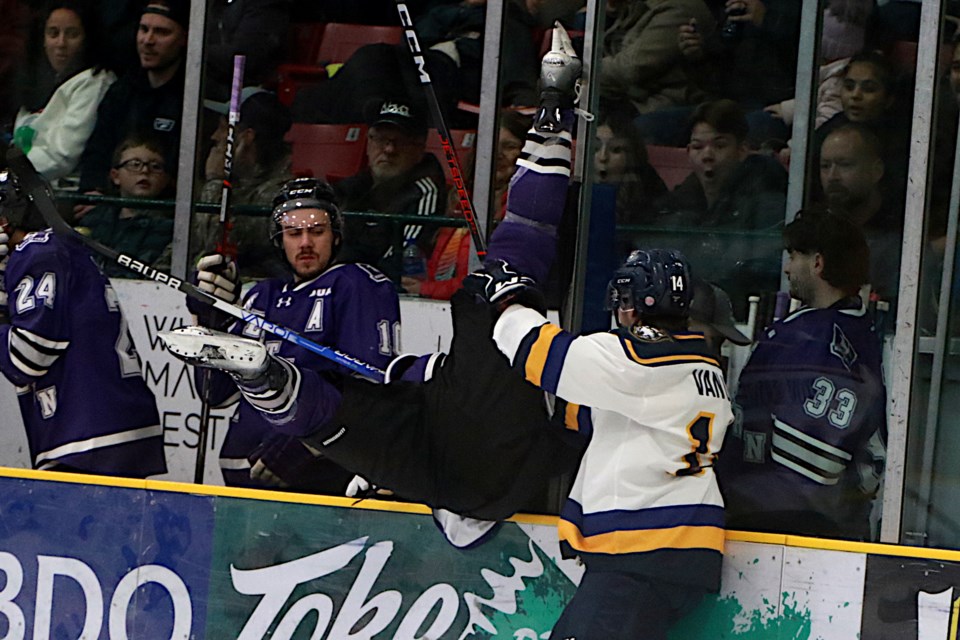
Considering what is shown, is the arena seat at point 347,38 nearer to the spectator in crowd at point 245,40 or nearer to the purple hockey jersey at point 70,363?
the spectator in crowd at point 245,40

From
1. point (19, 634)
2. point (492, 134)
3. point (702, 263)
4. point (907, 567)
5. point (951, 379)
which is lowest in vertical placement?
point (19, 634)

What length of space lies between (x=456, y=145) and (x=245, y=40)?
0.69m

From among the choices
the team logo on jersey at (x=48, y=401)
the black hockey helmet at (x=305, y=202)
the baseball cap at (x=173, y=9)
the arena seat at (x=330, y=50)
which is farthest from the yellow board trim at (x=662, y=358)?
the baseball cap at (x=173, y=9)

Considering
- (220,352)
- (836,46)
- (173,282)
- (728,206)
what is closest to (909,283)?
(728,206)

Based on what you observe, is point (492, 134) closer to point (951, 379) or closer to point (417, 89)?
point (417, 89)

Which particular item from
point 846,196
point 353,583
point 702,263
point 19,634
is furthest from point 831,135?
point 19,634

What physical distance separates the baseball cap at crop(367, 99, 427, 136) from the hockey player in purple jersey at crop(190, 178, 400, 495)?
602mm

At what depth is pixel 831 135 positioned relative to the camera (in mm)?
3344

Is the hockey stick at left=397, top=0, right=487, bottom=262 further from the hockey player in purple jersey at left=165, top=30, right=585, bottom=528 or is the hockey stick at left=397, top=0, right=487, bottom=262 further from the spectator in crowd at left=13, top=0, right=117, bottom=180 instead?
the spectator in crowd at left=13, top=0, right=117, bottom=180

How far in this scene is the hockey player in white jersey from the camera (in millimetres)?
→ 2719

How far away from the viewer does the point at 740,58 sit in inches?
136

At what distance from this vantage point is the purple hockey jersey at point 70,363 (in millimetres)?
3395

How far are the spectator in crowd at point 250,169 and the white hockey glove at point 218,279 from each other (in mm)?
508

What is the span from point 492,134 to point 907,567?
4.94 feet
